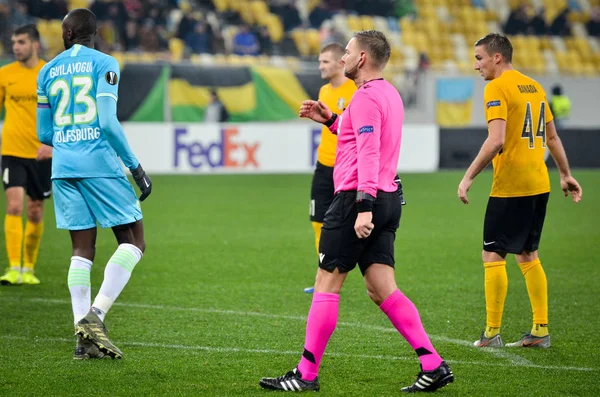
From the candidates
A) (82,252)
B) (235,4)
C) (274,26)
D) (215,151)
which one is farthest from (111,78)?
(235,4)

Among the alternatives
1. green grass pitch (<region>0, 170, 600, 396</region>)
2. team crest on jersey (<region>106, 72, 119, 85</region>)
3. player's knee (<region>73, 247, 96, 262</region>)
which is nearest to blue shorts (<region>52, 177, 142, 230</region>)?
player's knee (<region>73, 247, 96, 262</region>)

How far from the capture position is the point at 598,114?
91.3 feet

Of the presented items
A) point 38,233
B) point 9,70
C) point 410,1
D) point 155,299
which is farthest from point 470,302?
point 410,1

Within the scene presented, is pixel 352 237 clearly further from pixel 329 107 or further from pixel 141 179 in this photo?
pixel 329 107

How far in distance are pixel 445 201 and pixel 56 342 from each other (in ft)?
37.1

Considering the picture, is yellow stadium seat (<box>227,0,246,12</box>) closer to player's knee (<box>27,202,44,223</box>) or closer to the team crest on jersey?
player's knee (<box>27,202,44,223</box>)

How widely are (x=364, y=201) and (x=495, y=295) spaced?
1.94m

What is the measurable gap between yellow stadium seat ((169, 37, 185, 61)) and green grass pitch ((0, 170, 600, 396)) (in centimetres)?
1121

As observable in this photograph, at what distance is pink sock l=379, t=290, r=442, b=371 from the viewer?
5.14 metres

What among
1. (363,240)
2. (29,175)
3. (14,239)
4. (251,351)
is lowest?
(251,351)

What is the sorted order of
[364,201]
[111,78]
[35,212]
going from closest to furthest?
[364,201] → [111,78] → [35,212]

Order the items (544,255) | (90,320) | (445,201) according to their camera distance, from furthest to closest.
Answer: (445,201) → (544,255) → (90,320)

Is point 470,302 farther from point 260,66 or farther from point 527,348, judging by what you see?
point 260,66

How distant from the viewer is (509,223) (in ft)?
21.1
